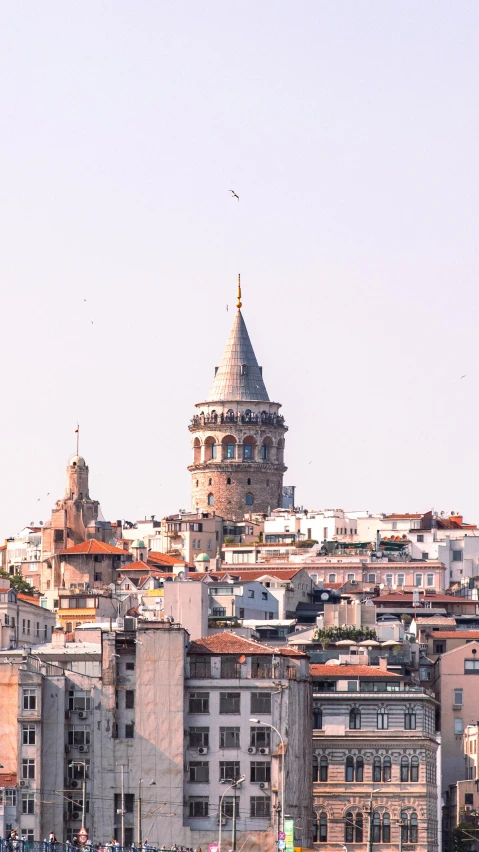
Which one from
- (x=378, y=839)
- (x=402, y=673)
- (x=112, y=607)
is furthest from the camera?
(x=112, y=607)

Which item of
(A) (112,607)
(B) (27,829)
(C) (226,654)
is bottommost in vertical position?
(B) (27,829)

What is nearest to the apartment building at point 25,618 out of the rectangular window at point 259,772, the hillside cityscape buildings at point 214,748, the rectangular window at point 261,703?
the hillside cityscape buildings at point 214,748

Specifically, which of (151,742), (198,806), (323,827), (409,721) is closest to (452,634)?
(409,721)

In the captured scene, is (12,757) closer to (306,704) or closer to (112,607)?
(306,704)

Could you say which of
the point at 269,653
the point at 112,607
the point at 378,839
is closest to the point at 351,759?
the point at 378,839

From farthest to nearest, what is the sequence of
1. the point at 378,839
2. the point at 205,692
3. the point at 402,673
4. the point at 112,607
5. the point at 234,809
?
the point at 112,607 < the point at 402,673 < the point at 378,839 < the point at 205,692 < the point at 234,809

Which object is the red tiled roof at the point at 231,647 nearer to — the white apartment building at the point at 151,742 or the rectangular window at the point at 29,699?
the white apartment building at the point at 151,742

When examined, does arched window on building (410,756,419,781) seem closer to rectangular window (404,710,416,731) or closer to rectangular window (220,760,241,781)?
rectangular window (404,710,416,731)

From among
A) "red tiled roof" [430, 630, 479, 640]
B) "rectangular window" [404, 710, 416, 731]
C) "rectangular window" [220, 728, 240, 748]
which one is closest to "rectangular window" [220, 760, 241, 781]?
"rectangular window" [220, 728, 240, 748]

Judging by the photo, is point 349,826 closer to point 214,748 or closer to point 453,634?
point 214,748
